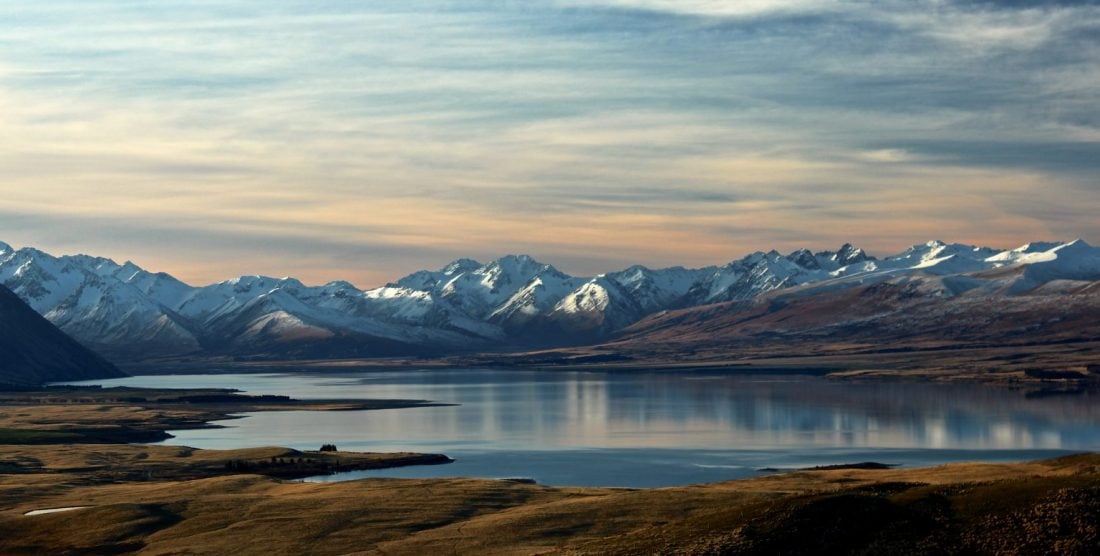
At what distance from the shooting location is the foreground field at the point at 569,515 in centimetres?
5959

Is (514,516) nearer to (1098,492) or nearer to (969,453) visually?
(1098,492)

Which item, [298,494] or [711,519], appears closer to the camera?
[711,519]

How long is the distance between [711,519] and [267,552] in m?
24.5

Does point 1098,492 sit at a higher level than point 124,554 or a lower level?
higher

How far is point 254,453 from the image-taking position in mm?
149875

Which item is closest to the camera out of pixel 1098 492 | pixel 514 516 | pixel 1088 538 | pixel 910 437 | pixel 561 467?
pixel 1088 538

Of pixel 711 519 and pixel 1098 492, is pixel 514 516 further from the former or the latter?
pixel 1098 492

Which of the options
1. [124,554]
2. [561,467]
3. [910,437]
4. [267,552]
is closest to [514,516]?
[267,552]

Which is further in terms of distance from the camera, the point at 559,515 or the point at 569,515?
the point at 559,515

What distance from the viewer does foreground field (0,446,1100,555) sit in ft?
196

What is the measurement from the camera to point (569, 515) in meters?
78.9

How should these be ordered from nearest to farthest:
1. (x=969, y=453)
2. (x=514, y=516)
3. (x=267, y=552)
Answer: (x=267, y=552) → (x=514, y=516) → (x=969, y=453)

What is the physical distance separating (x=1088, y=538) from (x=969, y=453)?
317 ft

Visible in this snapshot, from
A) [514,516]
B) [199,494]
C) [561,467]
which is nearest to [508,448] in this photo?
[561,467]
